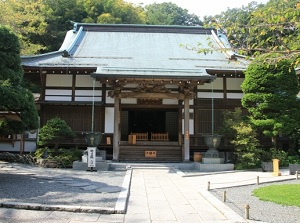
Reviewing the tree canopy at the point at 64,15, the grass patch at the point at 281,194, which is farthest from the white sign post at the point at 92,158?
the tree canopy at the point at 64,15

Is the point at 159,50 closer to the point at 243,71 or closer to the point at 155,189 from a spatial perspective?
the point at 243,71

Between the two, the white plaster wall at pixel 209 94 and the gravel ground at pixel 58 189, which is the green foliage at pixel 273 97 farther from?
the gravel ground at pixel 58 189

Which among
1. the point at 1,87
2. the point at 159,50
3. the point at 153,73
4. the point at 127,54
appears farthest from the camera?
the point at 159,50

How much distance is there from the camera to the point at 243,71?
612 inches

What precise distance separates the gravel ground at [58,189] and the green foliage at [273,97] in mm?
7842

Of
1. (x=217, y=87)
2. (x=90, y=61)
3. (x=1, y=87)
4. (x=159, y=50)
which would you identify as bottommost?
(x=1, y=87)

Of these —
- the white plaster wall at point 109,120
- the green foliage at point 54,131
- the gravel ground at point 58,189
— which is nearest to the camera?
the gravel ground at point 58,189

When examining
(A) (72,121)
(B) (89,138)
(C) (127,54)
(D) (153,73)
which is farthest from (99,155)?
(C) (127,54)

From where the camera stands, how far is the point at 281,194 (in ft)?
26.3

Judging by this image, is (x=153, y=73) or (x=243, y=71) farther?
(x=243, y=71)

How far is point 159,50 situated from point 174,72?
5.85 m

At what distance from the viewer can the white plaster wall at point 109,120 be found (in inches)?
642

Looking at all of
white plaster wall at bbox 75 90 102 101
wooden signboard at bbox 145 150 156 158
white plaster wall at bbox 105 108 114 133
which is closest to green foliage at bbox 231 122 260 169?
wooden signboard at bbox 145 150 156 158

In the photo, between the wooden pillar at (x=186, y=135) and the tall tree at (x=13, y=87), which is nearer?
the tall tree at (x=13, y=87)
